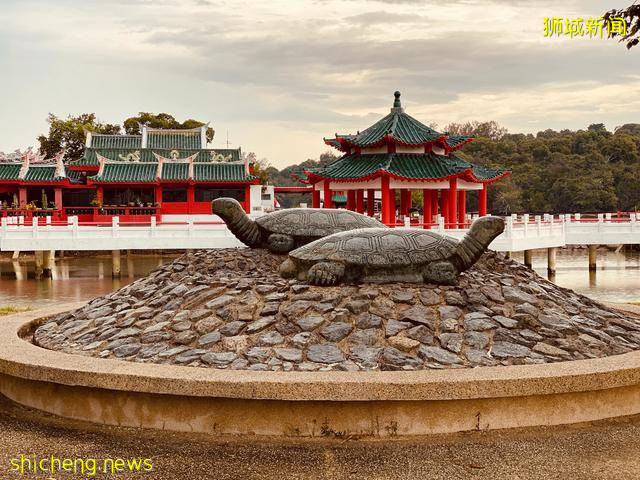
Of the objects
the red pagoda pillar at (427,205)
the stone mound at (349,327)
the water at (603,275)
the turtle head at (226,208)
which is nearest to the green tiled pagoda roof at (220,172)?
the red pagoda pillar at (427,205)

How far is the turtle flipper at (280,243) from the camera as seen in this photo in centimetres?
1214

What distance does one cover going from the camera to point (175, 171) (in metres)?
42.2

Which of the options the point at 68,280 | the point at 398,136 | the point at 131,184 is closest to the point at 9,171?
the point at 131,184

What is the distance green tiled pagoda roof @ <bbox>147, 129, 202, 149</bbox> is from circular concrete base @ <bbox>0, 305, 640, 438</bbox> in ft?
144

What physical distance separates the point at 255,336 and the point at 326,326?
0.74 m

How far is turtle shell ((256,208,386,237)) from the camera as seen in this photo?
12.3 metres

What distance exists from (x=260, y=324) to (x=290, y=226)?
4.76 m

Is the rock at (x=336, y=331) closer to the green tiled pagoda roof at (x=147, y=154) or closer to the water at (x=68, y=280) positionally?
the water at (x=68, y=280)

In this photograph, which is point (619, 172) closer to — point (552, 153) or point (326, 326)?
point (552, 153)

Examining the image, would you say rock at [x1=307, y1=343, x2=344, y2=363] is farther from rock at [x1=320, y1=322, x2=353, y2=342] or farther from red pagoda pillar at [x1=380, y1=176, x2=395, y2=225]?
red pagoda pillar at [x1=380, y1=176, x2=395, y2=225]

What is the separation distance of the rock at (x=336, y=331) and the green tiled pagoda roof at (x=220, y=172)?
1372 inches

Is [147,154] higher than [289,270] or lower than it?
higher

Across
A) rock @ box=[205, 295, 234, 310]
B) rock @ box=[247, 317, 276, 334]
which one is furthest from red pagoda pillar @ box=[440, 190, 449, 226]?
rock @ box=[247, 317, 276, 334]

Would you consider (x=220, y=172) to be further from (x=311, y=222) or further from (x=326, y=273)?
(x=326, y=273)
